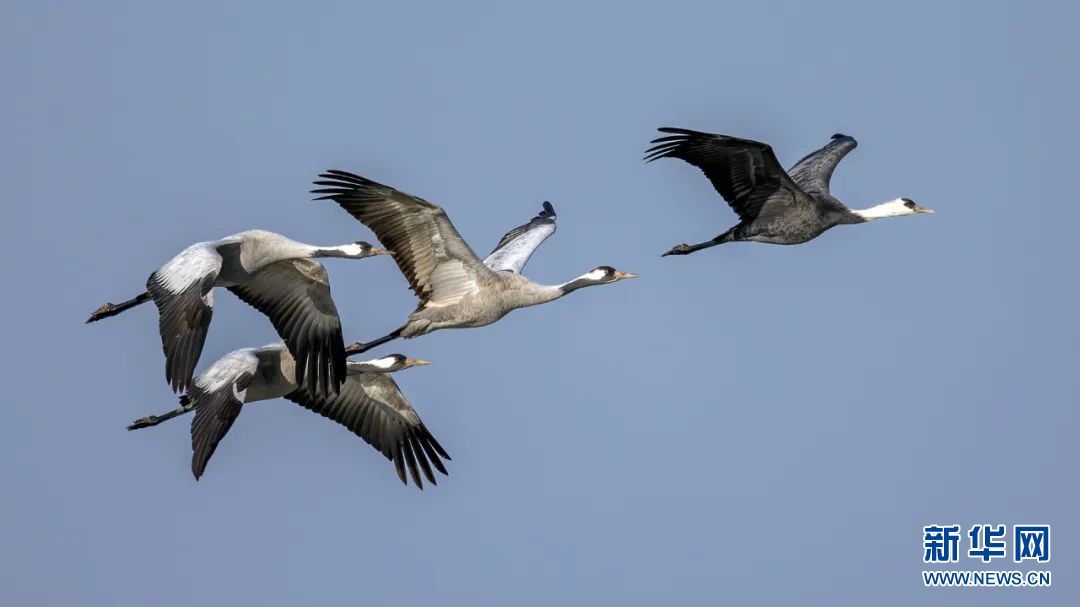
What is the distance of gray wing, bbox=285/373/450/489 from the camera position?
16.3 metres

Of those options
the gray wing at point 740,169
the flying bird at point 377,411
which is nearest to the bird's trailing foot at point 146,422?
the flying bird at point 377,411

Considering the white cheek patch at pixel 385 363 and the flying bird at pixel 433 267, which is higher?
the flying bird at pixel 433 267

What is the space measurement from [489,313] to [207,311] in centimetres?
232

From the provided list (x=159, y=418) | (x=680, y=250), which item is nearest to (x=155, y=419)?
(x=159, y=418)

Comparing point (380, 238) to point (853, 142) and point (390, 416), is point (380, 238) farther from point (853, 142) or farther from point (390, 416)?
point (853, 142)

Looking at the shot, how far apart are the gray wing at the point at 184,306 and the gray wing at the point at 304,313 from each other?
0.82m

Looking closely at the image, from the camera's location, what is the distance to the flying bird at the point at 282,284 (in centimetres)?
1413

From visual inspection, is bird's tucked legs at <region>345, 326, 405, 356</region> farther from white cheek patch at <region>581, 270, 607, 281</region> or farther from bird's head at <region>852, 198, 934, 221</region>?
bird's head at <region>852, 198, 934, 221</region>

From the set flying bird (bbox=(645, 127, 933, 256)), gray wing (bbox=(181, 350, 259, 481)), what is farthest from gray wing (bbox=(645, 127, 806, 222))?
gray wing (bbox=(181, 350, 259, 481))

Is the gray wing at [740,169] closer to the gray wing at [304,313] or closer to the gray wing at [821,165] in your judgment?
the gray wing at [821,165]

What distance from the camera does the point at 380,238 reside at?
48.8ft

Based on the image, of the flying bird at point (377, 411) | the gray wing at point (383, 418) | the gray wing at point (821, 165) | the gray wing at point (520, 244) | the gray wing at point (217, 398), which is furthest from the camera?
the gray wing at point (821, 165)

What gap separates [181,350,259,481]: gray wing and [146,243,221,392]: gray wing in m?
0.41

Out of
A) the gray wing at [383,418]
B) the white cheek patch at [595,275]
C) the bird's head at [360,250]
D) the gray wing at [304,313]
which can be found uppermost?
the bird's head at [360,250]
